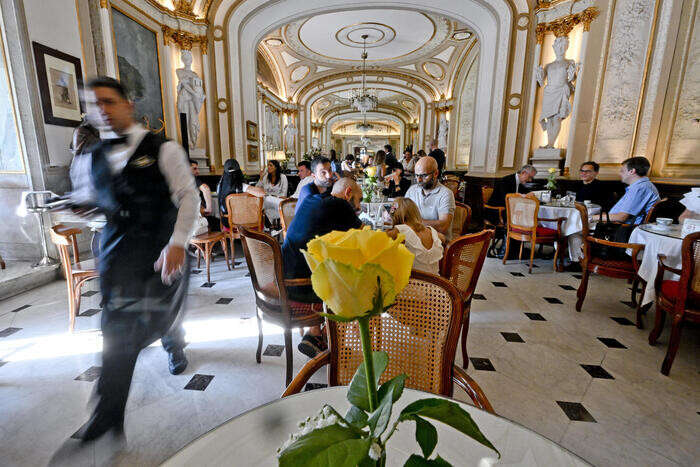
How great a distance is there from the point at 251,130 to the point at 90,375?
597 cm

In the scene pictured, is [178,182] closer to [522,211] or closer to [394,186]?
[522,211]

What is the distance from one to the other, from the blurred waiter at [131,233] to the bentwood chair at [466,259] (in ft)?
4.28

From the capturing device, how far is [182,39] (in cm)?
576

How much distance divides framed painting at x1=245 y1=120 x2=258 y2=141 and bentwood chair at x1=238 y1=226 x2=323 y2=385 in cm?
569

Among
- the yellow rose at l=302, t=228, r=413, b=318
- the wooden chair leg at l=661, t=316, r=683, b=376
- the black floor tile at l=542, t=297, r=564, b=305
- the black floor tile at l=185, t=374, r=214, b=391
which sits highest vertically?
the yellow rose at l=302, t=228, r=413, b=318

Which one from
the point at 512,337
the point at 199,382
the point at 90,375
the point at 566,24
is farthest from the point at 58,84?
the point at 566,24

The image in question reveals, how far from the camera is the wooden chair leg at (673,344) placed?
1.98 metres

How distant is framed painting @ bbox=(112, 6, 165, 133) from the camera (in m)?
4.57

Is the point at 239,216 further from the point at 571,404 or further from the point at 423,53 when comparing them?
the point at 423,53

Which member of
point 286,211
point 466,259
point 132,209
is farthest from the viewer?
point 286,211

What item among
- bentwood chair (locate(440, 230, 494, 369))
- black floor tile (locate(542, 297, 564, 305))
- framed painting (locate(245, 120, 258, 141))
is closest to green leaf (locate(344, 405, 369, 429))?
bentwood chair (locate(440, 230, 494, 369))

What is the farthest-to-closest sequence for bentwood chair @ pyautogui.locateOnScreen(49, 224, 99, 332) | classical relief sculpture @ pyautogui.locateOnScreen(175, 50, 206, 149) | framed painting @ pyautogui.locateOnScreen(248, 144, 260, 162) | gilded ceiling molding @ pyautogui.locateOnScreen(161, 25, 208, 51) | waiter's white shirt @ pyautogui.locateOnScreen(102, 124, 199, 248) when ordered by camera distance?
framed painting @ pyautogui.locateOnScreen(248, 144, 260, 162), classical relief sculpture @ pyautogui.locateOnScreen(175, 50, 206, 149), gilded ceiling molding @ pyautogui.locateOnScreen(161, 25, 208, 51), bentwood chair @ pyautogui.locateOnScreen(49, 224, 99, 332), waiter's white shirt @ pyautogui.locateOnScreen(102, 124, 199, 248)

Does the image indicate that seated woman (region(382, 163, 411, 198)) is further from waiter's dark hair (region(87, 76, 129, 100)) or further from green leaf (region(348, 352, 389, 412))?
green leaf (region(348, 352, 389, 412))

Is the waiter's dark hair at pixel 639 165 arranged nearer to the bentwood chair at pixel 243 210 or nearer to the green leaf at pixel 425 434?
the bentwood chair at pixel 243 210
